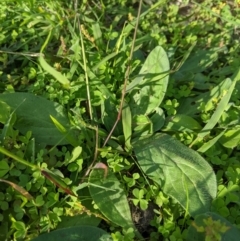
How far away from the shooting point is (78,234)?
1513 millimetres

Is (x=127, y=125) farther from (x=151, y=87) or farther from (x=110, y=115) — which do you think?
(x=151, y=87)

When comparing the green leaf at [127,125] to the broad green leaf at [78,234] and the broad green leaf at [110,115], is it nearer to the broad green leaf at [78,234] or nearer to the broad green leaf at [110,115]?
the broad green leaf at [110,115]

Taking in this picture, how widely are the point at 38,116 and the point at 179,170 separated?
615 millimetres

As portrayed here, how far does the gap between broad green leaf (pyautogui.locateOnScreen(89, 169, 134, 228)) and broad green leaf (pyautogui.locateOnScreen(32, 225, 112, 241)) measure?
8 centimetres

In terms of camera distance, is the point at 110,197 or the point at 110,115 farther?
the point at 110,115

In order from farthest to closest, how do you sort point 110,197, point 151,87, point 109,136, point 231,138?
1. point 151,87
2. point 231,138
3. point 109,136
4. point 110,197

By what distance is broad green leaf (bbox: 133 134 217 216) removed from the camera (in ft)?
5.43

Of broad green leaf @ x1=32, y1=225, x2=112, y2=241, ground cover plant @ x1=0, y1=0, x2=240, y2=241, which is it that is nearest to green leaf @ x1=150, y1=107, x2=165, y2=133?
ground cover plant @ x1=0, y1=0, x2=240, y2=241

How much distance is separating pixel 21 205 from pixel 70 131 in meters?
0.38

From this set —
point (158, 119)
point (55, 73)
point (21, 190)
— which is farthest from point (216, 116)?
point (21, 190)

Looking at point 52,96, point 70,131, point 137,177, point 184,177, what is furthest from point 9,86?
point 184,177

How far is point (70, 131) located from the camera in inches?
70.8

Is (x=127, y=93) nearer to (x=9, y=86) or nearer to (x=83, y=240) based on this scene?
(x=9, y=86)

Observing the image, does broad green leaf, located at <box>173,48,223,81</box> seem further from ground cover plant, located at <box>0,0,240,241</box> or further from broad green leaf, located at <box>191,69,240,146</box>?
broad green leaf, located at <box>191,69,240,146</box>
